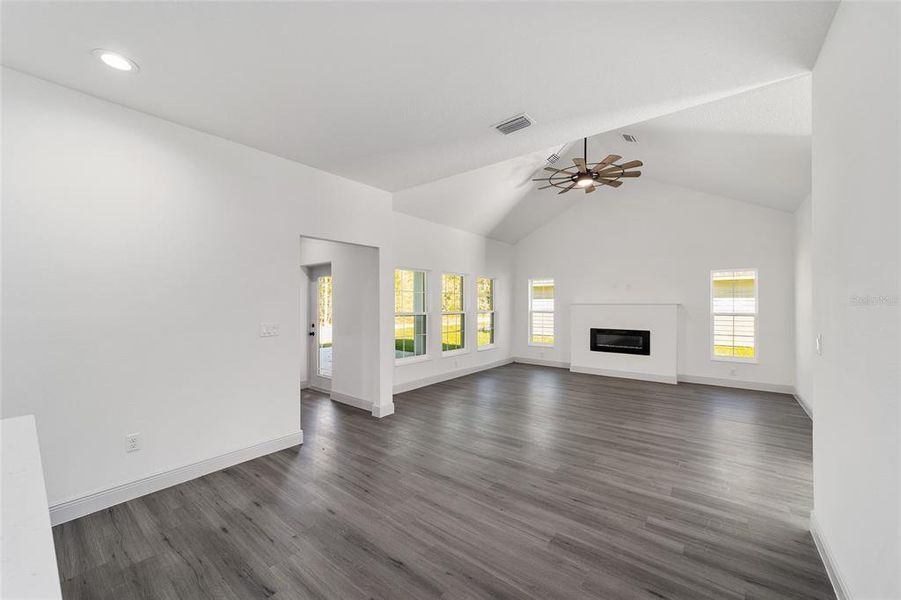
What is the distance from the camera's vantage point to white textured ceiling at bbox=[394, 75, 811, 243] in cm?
331

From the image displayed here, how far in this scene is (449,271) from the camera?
7.00 m

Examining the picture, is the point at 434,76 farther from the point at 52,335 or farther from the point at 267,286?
the point at 52,335

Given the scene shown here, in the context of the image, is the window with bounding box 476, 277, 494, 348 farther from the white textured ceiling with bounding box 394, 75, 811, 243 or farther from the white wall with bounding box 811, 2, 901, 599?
the white wall with bounding box 811, 2, 901, 599

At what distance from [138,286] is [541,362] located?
7263 millimetres

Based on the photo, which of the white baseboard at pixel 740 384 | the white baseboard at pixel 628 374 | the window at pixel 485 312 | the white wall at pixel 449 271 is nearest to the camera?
the white baseboard at pixel 740 384

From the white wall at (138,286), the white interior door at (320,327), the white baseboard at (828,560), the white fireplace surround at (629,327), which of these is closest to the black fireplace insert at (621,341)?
the white fireplace surround at (629,327)

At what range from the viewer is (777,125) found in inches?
134

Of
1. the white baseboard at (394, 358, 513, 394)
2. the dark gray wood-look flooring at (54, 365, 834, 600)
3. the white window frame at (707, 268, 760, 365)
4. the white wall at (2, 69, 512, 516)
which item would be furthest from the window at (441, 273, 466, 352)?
the white window frame at (707, 268, 760, 365)

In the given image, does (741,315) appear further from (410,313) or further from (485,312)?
(410,313)

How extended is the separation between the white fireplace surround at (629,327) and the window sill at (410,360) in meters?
3.19

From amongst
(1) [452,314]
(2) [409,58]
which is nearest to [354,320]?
(1) [452,314]

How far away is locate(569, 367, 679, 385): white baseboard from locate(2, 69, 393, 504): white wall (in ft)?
18.8

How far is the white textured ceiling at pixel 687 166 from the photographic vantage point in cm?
331

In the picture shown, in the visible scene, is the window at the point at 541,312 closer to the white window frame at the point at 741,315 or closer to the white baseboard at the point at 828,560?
the white window frame at the point at 741,315
